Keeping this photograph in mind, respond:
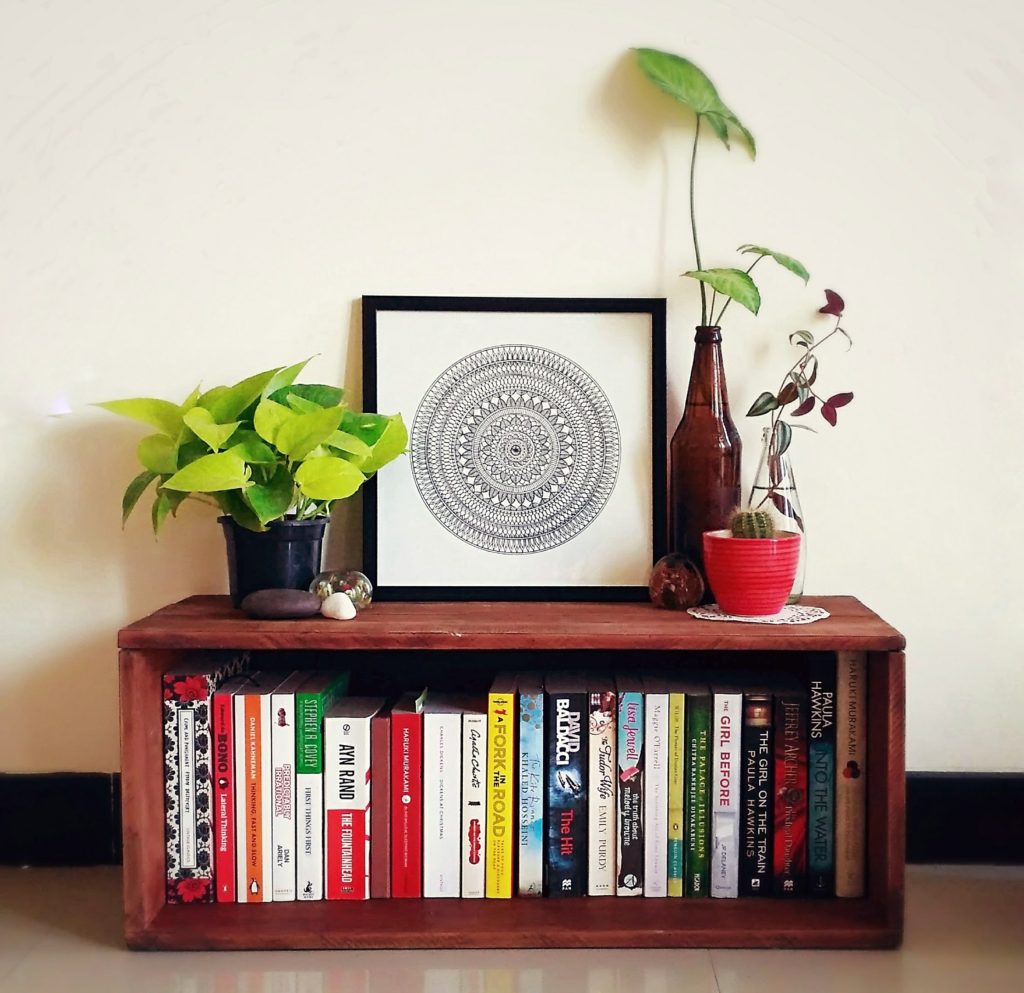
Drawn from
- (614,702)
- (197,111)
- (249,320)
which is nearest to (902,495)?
(614,702)

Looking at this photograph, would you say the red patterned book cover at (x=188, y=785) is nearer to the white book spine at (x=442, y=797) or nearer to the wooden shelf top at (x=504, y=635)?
the wooden shelf top at (x=504, y=635)

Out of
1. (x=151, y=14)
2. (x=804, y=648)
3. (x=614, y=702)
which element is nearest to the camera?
(x=804, y=648)

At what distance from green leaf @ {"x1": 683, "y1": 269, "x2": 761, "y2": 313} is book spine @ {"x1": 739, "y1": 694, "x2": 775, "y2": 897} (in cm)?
53

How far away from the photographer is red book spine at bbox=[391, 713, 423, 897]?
129 cm

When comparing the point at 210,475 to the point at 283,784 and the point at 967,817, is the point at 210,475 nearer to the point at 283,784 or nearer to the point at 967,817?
the point at 283,784

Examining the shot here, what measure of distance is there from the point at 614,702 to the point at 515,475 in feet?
1.23

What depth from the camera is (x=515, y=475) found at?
1481 mm

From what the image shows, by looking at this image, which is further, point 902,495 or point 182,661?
point 902,495

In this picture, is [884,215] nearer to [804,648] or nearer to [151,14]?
[804,648]

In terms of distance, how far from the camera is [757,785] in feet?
4.30

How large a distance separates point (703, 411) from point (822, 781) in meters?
0.53

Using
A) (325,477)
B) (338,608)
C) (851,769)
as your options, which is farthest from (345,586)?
(851,769)

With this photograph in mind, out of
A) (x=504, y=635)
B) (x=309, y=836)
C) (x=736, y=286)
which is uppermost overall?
(x=736, y=286)

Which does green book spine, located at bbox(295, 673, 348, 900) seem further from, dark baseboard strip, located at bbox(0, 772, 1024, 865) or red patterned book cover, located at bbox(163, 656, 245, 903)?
dark baseboard strip, located at bbox(0, 772, 1024, 865)
